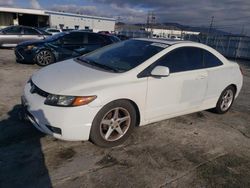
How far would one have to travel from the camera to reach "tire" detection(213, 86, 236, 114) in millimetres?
4965

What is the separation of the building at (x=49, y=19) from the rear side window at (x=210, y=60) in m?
44.9

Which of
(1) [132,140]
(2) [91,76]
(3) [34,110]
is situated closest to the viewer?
(3) [34,110]

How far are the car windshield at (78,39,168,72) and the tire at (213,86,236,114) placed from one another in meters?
1.84

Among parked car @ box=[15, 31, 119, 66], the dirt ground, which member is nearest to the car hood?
the dirt ground

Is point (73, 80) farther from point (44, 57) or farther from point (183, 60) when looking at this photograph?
point (44, 57)

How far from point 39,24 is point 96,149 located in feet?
167

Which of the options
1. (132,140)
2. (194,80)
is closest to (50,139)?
(132,140)

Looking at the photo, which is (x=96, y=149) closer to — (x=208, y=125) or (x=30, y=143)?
(x=30, y=143)

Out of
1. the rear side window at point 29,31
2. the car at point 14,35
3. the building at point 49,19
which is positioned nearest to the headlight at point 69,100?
the car at point 14,35

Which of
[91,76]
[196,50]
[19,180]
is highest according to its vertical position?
[196,50]

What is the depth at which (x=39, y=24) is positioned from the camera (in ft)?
161

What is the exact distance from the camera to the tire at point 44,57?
30.1 feet

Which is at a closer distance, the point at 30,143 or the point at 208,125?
the point at 30,143

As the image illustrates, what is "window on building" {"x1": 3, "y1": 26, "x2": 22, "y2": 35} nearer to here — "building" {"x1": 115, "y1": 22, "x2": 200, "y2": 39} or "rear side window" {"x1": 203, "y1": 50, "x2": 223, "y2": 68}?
"rear side window" {"x1": 203, "y1": 50, "x2": 223, "y2": 68}
